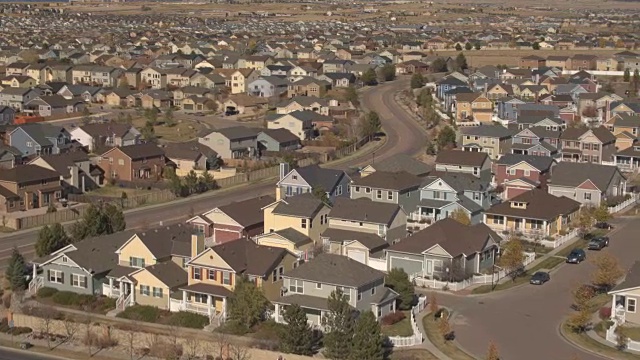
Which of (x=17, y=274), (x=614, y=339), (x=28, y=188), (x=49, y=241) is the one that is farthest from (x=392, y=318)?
(x=28, y=188)

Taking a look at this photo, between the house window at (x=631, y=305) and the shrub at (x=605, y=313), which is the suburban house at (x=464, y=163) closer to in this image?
the shrub at (x=605, y=313)

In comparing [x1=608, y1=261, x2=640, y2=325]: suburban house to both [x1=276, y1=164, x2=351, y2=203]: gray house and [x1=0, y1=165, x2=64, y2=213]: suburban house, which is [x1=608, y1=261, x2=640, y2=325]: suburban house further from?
[x1=0, y1=165, x2=64, y2=213]: suburban house

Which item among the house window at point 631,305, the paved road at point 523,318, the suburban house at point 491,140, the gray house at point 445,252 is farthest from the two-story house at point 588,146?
the house window at point 631,305

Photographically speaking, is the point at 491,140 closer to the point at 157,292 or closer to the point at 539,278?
the point at 539,278

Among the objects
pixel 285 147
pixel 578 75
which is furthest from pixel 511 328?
pixel 578 75

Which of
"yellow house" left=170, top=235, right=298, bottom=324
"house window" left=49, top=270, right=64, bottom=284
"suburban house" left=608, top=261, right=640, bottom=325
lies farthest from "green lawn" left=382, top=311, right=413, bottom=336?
"house window" left=49, top=270, right=64, bottom=284

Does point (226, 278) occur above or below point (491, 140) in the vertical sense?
above
